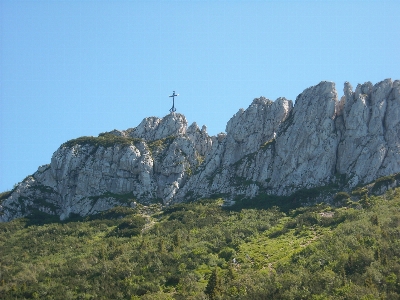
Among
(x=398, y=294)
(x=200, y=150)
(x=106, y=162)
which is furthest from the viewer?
(x=200, y=150)

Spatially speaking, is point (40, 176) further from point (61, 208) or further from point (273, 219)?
point (273, 219)

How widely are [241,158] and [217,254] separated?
119 feet

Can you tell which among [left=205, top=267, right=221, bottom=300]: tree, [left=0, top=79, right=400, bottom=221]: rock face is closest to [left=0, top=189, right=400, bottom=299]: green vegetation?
[left=205, top=267, right=221, bottom=300]: tree

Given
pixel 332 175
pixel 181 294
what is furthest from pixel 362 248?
pixel 332 175

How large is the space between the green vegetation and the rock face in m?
6.68

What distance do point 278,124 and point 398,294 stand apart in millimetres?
60128

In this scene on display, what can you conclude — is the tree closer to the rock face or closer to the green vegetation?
the green vegetation

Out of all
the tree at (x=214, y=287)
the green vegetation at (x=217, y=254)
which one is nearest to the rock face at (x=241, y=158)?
the green vegetation at (x=217, y=254)

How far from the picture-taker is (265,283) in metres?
60.2

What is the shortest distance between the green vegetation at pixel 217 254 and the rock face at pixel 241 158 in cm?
668

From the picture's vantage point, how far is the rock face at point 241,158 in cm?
9675

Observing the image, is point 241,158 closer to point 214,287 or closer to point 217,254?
point 217,254

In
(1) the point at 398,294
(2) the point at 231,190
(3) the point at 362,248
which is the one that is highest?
(2) the point at 231,190

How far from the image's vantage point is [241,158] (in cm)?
10869
